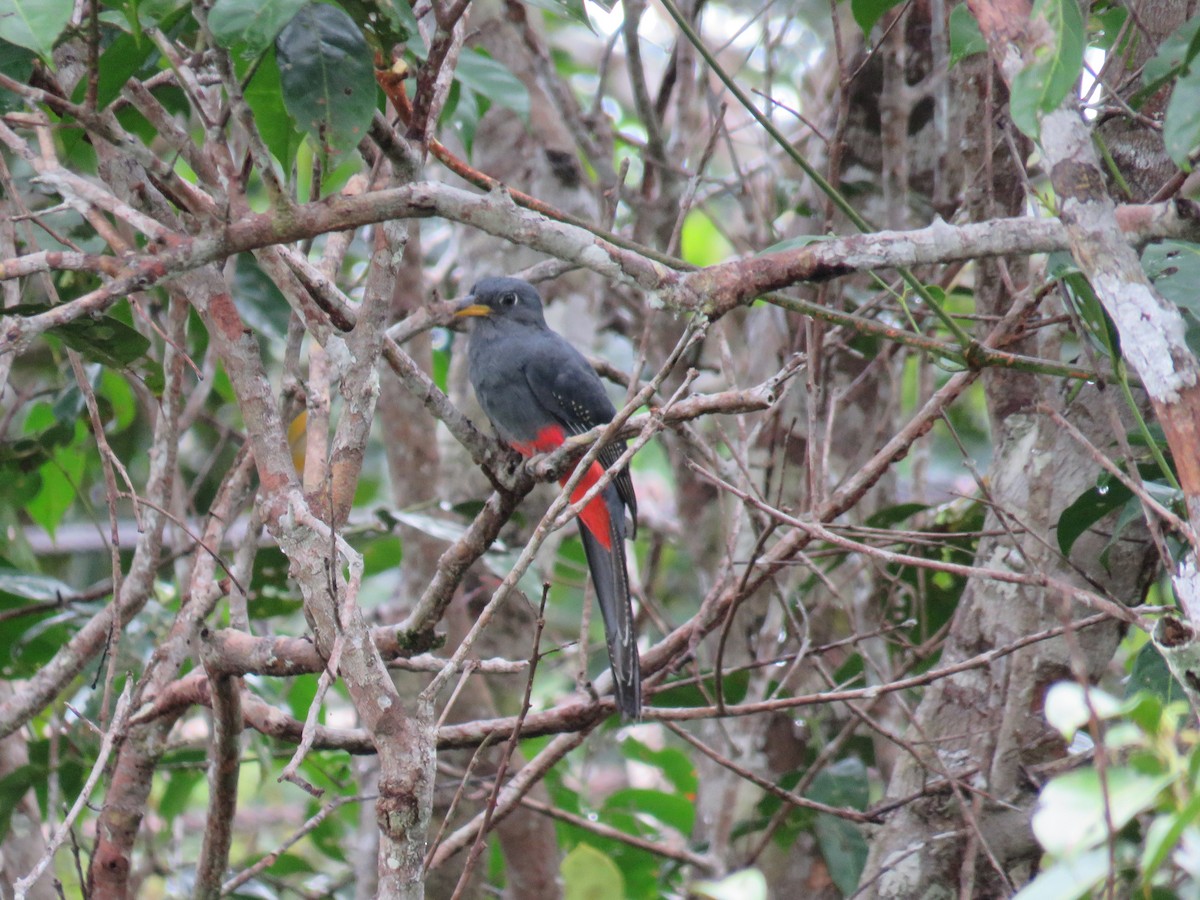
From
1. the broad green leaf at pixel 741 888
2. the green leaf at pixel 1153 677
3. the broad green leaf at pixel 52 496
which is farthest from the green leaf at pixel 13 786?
the green leaf at pixel 1153 677

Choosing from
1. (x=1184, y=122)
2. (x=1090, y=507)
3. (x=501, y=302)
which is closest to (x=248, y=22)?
(x=1184, y=122)

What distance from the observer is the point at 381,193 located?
196 cm

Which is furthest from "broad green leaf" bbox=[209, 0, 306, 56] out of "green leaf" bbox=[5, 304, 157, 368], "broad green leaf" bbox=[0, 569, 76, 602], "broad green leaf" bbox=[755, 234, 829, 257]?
"broad green leaf" bbox=[0, 569, 76, 602]

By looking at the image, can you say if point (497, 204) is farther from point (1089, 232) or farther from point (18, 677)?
point (18, 677)

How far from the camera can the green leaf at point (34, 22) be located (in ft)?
5.74

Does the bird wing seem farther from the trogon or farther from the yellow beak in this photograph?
the yellow beak

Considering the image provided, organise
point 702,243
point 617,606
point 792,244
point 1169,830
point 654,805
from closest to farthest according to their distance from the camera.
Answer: point 1169,830 < point 792,244 < point 617,606 < point 654,805 < point 702,243

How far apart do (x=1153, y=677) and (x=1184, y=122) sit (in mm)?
1247

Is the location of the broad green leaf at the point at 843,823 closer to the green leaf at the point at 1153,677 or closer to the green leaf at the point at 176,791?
the green leaf at the point at 1153,677

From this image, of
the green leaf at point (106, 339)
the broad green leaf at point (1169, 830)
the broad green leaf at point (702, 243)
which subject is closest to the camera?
the broad green leaf at point (1169, 830)

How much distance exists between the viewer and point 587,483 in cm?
484

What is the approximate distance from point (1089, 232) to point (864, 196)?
3284 mm

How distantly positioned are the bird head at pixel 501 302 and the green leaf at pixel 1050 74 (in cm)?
318

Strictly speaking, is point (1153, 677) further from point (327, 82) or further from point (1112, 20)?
point (327, 82)
